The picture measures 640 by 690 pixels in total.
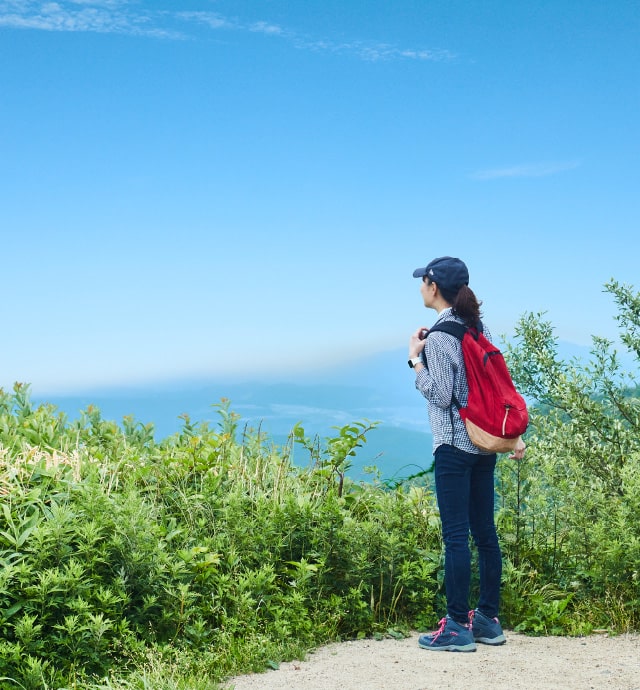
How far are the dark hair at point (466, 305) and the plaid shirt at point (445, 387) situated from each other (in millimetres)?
175

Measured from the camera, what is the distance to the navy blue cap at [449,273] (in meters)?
5.21

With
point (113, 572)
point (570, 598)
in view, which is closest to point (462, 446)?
point (570, 598)

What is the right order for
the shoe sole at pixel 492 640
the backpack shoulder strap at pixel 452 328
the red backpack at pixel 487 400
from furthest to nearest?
the shoe sole at pixel 492 640 → the backpack shoulder strap at pixel 452 328 → the red backpack at pixel 487 400

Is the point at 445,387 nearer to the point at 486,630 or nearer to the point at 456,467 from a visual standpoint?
the point at 456,467

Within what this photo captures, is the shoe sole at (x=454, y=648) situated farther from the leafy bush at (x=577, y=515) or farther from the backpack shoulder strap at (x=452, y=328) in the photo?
the backpack shoulder strap at (x=452, y=328)

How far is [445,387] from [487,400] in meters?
0.27

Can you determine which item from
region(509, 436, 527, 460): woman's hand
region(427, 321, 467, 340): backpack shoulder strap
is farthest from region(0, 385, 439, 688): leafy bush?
region(427, 321, 467, 340): backpack shoulder strap

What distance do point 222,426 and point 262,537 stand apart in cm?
216

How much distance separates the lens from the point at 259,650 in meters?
4.92

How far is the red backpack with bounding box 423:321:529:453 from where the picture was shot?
4.97 meters

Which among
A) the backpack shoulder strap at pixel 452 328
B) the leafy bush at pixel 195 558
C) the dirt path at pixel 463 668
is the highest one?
the backpack shoulder strap at pixel 452 328

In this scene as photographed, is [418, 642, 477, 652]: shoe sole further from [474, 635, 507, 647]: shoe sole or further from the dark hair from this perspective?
the dark hair

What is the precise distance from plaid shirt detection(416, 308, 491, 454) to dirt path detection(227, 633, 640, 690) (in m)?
1.29

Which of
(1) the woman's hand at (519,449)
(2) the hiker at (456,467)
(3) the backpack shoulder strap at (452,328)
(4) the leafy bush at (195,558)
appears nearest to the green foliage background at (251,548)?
(4) the leafy bush at (195,558)
